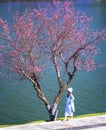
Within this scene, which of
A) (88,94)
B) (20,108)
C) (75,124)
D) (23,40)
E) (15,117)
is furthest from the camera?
(88,94)

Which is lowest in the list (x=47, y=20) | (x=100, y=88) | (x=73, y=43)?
(x=100, y=88)

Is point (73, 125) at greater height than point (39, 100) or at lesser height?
greater

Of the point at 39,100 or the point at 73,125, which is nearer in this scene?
the point at 73,125

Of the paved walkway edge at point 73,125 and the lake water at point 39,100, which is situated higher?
the paved walkway edge at point 73,125

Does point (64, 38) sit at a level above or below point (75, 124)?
above

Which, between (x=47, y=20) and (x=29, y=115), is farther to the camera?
(x=29, y=115)

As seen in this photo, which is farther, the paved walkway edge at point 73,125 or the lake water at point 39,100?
the lake water at point 39,100

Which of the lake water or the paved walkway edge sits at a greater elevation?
the paved walkway edge

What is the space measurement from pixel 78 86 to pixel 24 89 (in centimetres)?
483

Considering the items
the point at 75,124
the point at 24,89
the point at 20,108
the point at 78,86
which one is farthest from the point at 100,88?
the point at 75,124

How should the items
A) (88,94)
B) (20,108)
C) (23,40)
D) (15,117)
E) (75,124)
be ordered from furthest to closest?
(88,94), (20,108), (15,117), (23,40), (75,124)

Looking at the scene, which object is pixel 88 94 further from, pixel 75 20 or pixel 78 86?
pixel 75 20

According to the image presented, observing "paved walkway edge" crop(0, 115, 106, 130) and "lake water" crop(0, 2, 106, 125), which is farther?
"lake water" crop(0, 2, 106, 125)

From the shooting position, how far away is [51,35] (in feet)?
83.3
